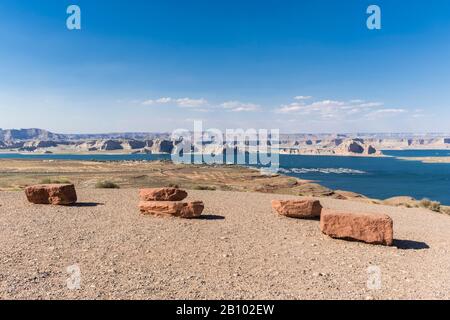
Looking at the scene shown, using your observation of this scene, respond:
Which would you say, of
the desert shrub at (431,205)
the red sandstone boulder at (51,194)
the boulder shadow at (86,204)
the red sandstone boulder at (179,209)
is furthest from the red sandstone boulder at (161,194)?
the desert shrub at (431,205)

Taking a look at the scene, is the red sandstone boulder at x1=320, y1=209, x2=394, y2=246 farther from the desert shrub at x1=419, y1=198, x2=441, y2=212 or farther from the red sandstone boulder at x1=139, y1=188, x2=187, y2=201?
the desert shrub at x1=419, y1=198, x2=441, y2=212

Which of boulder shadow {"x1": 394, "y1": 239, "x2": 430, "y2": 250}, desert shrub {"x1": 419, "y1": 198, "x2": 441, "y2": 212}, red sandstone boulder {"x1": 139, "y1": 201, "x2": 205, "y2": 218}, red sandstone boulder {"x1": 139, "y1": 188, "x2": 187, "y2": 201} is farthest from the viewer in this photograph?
desert shrub {"x1": 419, "y1": 198, "x2": 441, "y2": 212}

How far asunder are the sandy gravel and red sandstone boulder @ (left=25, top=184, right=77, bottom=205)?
0.61m

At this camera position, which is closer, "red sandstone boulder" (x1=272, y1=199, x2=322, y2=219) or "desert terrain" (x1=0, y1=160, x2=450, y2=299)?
"desert terrain" (x1=0, y1=160, x2=450, y2=299)

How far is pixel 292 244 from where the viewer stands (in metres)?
10.3

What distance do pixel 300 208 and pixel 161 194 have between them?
5422 mm

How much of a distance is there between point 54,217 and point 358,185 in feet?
236

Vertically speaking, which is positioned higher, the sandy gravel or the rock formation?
the rock formation

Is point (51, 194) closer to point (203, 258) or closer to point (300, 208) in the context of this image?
point (203, 258)

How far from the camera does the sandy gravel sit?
6.76 m

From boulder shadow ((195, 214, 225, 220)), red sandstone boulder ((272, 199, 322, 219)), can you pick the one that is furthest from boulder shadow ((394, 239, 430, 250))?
boulder shadow ((195, 214, 225, 220))

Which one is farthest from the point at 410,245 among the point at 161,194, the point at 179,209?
the point at 161,194
